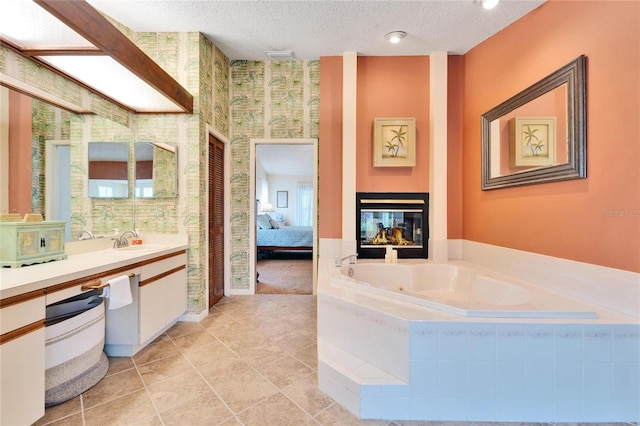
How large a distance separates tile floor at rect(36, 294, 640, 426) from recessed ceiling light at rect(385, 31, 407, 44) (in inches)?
112

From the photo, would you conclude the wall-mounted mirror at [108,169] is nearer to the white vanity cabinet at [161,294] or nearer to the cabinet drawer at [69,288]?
the white vanity cabinet at [161,294]

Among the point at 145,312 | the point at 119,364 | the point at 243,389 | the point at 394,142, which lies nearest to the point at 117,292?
the point at 145,312

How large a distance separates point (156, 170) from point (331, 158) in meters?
1.77

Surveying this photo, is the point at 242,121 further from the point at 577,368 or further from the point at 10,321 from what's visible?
the point at 577,368

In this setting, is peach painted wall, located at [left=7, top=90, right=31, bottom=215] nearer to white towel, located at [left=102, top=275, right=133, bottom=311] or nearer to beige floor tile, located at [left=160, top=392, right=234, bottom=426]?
white towel, located at [left=102, top=275, right=133, bottom=311]

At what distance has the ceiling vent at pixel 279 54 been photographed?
2.89m

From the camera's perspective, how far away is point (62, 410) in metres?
1.42

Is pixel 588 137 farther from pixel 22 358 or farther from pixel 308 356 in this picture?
pixel 22 358

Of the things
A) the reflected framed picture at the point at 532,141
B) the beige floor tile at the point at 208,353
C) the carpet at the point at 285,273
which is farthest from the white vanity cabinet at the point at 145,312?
the reflected framed picture at the point at 532,141

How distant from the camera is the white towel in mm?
1583

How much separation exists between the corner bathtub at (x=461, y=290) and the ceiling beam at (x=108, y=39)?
81.0 inches

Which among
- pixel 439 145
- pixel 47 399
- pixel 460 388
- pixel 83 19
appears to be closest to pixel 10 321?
pixel 47 399

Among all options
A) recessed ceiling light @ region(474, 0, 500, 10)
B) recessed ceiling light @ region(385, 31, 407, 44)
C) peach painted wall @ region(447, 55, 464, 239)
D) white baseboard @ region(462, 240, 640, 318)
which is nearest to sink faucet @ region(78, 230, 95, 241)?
recessed ceiling light @ region(385, 31, 407, 44)

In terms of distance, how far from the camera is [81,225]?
6.72ft
